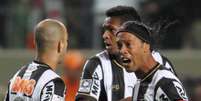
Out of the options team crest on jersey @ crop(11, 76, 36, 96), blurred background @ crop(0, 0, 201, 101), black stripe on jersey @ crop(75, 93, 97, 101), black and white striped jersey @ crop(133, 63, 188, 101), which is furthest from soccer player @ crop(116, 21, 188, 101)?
blurred background @ crop(0, 0, 201, 101)

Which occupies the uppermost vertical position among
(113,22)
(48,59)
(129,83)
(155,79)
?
Result: (113,22)

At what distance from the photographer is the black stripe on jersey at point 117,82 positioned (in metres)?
7.86

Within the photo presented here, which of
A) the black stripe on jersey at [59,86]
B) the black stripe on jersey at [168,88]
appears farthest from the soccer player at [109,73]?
the black stripe on jersey at [168,88]

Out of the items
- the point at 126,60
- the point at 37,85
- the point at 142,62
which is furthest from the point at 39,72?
the point at 142,62

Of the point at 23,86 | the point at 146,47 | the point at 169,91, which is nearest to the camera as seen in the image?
the point at 169,91

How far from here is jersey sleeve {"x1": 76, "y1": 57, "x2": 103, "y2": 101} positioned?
305 inches

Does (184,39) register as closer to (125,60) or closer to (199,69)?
(199,69)

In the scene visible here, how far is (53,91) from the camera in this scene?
6.75 metres

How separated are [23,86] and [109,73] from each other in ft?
4.10

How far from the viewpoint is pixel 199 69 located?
47.9ft

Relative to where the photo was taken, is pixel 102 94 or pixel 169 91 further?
pixel 102 94

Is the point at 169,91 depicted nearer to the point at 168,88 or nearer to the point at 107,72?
the point at 168,88

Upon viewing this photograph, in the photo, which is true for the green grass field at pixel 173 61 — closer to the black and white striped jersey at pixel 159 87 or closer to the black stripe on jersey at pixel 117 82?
the black stripe on jersey at pixel 117 82

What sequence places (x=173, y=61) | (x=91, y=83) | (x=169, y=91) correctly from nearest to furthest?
(x=169, y=91), (x=91, y=83), (x=173, y=61)
